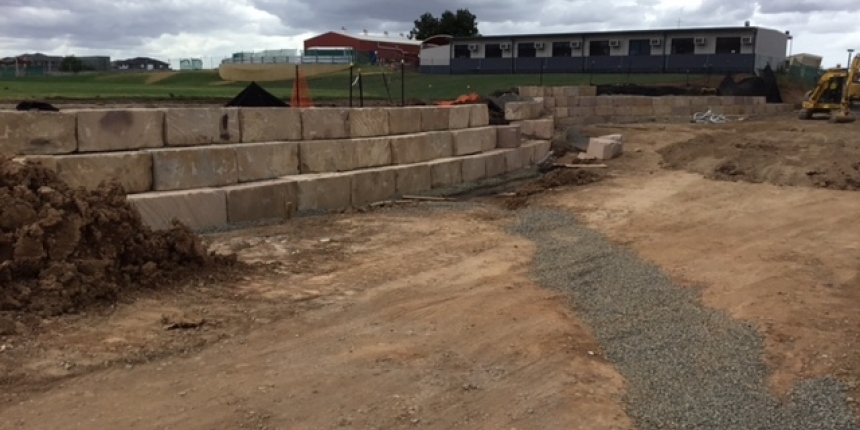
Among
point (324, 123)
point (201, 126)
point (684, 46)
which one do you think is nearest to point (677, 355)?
point (201, 126)

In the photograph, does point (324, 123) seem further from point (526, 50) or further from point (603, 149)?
point (526, 50)

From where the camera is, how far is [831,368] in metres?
5.19

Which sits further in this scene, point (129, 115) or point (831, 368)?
point (129, 115)

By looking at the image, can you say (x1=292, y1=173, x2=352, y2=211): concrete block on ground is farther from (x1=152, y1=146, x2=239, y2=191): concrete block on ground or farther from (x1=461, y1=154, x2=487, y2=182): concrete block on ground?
(x1=461, y1=154, x2=487, y2=182): concrete block on ground

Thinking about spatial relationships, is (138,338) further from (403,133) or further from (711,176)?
(711,176)

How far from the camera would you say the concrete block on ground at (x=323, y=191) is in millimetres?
10781

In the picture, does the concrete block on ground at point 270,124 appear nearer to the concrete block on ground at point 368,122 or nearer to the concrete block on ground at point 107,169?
the concrete block on ground at point 368,122

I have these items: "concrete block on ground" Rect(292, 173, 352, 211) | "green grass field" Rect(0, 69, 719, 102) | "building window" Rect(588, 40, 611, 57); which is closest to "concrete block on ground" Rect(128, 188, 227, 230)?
"concrete block on ground" Rect(292, 173, 352, 211)

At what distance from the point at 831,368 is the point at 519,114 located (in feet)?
45.9

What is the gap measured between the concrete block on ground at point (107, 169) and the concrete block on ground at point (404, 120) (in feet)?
17.0

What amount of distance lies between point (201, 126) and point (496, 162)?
7.20m

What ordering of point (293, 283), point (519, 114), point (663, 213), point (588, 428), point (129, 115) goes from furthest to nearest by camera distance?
point (519, 114) < point (663, 213) < point (129, 115) < point (293, 283) < point (588, 428)

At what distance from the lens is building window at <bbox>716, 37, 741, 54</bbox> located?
42938mm

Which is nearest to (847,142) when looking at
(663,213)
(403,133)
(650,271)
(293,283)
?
(663,213)
